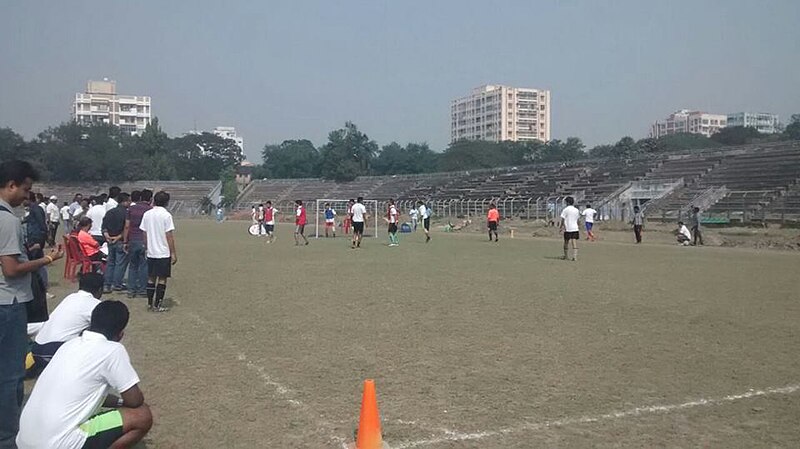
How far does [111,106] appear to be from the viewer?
153750 millimetres

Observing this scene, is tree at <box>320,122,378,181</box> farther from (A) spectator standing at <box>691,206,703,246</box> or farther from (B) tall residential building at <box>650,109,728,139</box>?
(B) tall residential building at <box>650,109,728,139</box>

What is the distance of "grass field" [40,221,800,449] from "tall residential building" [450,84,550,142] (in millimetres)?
145538

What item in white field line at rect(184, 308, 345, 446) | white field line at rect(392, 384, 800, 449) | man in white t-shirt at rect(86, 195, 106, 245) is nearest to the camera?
white field line at rect(392, 384, 800, 449)

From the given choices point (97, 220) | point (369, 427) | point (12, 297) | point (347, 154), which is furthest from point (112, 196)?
point (347, 154)

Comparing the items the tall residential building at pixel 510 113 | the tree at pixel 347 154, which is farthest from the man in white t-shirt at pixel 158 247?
the tall residential building at pixel 510 113

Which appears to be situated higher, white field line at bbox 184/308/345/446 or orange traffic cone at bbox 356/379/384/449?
orange traffic cone at bbox 356/379/384/449

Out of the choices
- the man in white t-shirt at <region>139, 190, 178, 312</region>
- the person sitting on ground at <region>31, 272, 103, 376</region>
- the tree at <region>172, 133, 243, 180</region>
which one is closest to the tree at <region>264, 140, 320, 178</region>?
the tree at <region>172, 133, 243, 180</region>

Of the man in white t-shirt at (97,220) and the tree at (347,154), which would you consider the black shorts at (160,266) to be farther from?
the tree at (347,154)

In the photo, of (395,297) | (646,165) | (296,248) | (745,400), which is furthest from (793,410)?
(646,165)

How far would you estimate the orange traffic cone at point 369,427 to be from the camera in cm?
451

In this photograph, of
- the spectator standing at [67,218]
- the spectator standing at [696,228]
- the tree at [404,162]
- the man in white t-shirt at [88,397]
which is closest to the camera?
the man in white t-shirt at [88,397]

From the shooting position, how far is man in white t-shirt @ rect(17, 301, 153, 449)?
3910 mm

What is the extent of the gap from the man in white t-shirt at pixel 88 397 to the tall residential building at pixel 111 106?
157m

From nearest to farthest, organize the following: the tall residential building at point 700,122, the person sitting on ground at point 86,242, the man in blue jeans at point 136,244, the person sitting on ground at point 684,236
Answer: the man in blue jeans at point 136,244 < the person sitting on ground at point 86,242 < the person sitting on ground at point 684,236 < the tall residential building at point 700,122
